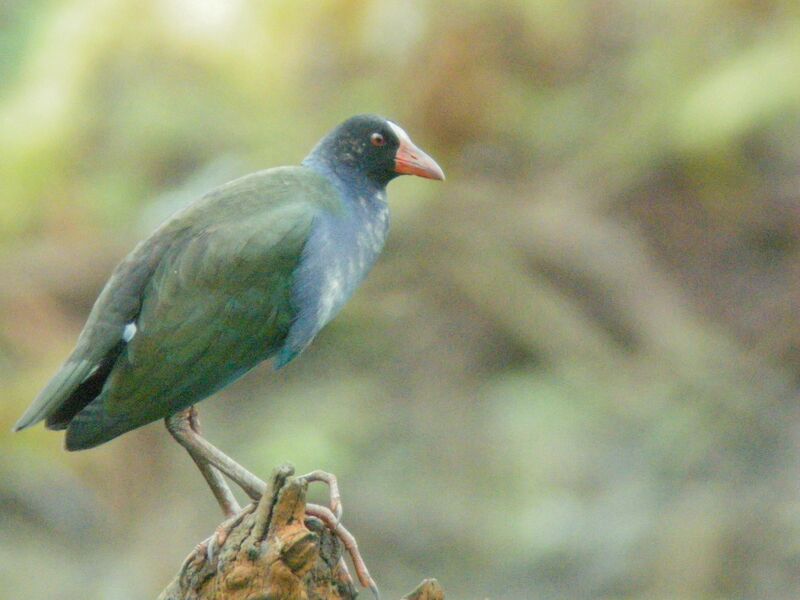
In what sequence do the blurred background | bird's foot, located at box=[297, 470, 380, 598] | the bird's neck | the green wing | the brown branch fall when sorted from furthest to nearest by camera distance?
1. the blurred background
2. the bird's neck
3. the green wing
4. bird's foot, located at box=[297, 470, 380, 598]
5. the brown branch

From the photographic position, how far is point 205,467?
420 centimetres

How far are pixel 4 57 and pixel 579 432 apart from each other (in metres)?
3.47

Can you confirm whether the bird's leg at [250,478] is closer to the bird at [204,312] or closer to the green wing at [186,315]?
the bird at [204,312]

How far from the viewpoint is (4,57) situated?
782cm

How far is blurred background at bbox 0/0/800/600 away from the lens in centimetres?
732

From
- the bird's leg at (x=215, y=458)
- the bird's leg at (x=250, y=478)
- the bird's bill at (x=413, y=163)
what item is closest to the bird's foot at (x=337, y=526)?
the bird's leg at (x=250, y=478)

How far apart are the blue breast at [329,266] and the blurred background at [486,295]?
101 inches

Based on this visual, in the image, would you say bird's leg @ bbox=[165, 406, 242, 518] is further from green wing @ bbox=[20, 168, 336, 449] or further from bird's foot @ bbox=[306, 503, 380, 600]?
bird's foot @ bbox=[306, 503, 380, 600]

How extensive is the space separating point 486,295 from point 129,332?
14.3 ft

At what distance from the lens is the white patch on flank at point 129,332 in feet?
13.4

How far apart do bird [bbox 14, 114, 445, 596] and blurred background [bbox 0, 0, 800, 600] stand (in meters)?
2.74

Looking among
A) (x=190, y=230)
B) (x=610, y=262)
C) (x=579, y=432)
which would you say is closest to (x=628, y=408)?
(x=579, y=432)

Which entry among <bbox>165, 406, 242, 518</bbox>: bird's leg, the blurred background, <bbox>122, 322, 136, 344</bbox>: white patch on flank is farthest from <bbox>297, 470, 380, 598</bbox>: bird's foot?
the blurred background

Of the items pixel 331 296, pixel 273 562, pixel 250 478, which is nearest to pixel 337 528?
pixel 273 562
